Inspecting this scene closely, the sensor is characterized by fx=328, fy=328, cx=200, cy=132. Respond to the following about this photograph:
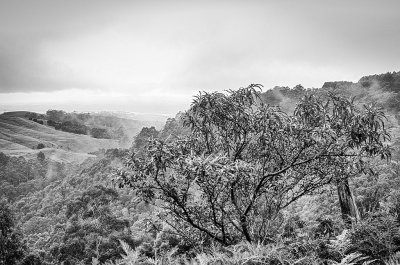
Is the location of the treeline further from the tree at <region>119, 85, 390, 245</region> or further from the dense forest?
the tree at <region>119, 85, 390, 245</region>

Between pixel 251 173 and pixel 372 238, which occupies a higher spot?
pixel 251 173

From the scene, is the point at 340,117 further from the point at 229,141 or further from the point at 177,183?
the point at 177,183

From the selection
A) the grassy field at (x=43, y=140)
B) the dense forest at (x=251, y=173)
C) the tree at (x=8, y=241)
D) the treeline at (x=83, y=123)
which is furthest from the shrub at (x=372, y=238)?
the treeline at (x=83, y=123)

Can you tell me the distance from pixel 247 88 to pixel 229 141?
1014 millimetres

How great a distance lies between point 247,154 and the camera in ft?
17.6

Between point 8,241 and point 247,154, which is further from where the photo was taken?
point 8,241

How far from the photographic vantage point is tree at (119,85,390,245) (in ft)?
13.3

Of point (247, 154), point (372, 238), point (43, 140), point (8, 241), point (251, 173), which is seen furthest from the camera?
point (43, 140)

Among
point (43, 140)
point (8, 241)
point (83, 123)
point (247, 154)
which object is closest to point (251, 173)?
point (247, 154)

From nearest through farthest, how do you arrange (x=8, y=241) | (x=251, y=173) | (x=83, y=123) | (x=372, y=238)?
(x=251, y=173), (x=372, y=238), (x=8, y=241), (x=83, y=123)

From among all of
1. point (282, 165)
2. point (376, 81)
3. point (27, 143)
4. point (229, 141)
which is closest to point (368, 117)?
point (282, 165)

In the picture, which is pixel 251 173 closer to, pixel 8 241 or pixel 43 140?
pixel 8 241

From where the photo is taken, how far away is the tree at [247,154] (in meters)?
4.07

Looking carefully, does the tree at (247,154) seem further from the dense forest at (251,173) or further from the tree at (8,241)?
the tree at (8,241)
